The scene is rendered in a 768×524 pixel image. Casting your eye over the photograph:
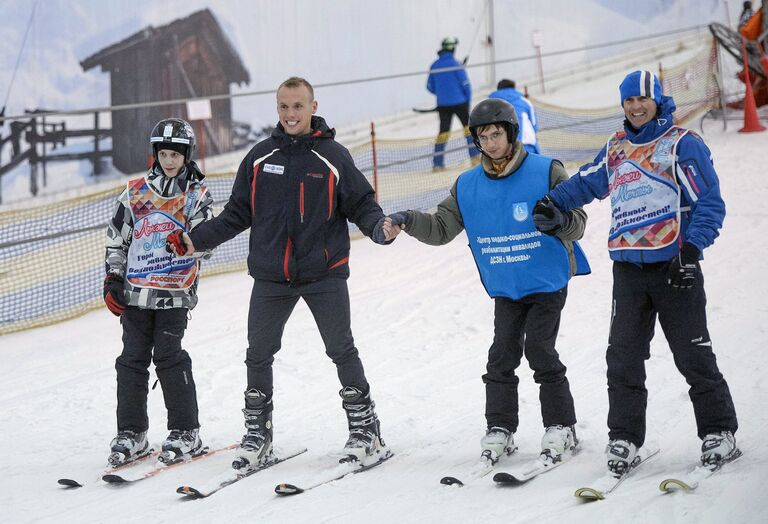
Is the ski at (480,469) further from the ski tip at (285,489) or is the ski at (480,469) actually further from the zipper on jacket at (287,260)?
the zipper on jacket at (287,260)

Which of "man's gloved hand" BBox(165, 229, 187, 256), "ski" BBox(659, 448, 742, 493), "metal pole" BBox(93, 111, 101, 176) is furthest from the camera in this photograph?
"metal pole" BBox(93, 111, 101, 176)

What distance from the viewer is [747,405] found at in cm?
548

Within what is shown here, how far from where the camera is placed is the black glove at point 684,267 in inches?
165

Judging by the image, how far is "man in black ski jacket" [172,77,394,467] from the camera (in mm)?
4914

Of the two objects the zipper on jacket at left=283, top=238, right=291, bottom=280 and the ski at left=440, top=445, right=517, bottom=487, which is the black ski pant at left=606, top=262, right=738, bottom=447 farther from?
the zipper on jacket at left=283, top=238, right=291, bottom=280

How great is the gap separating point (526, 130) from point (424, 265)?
1.69 m

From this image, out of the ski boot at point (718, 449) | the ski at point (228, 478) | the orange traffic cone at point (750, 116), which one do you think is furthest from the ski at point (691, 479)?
the orange traffic cone at point (750, 116)

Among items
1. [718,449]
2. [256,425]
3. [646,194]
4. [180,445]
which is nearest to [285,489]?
[256,425]

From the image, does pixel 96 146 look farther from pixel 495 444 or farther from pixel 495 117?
pixel 495 444

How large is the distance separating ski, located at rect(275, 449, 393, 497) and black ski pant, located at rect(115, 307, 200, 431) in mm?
960

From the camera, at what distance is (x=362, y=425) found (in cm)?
504

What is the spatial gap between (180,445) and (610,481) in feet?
7.39

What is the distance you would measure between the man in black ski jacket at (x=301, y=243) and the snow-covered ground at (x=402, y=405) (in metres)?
0.31

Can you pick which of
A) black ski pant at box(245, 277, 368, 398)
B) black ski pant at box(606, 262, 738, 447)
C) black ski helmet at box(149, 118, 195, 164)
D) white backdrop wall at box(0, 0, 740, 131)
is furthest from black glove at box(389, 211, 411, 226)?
white backdrop wall at box(0, 0, 740, 131)
